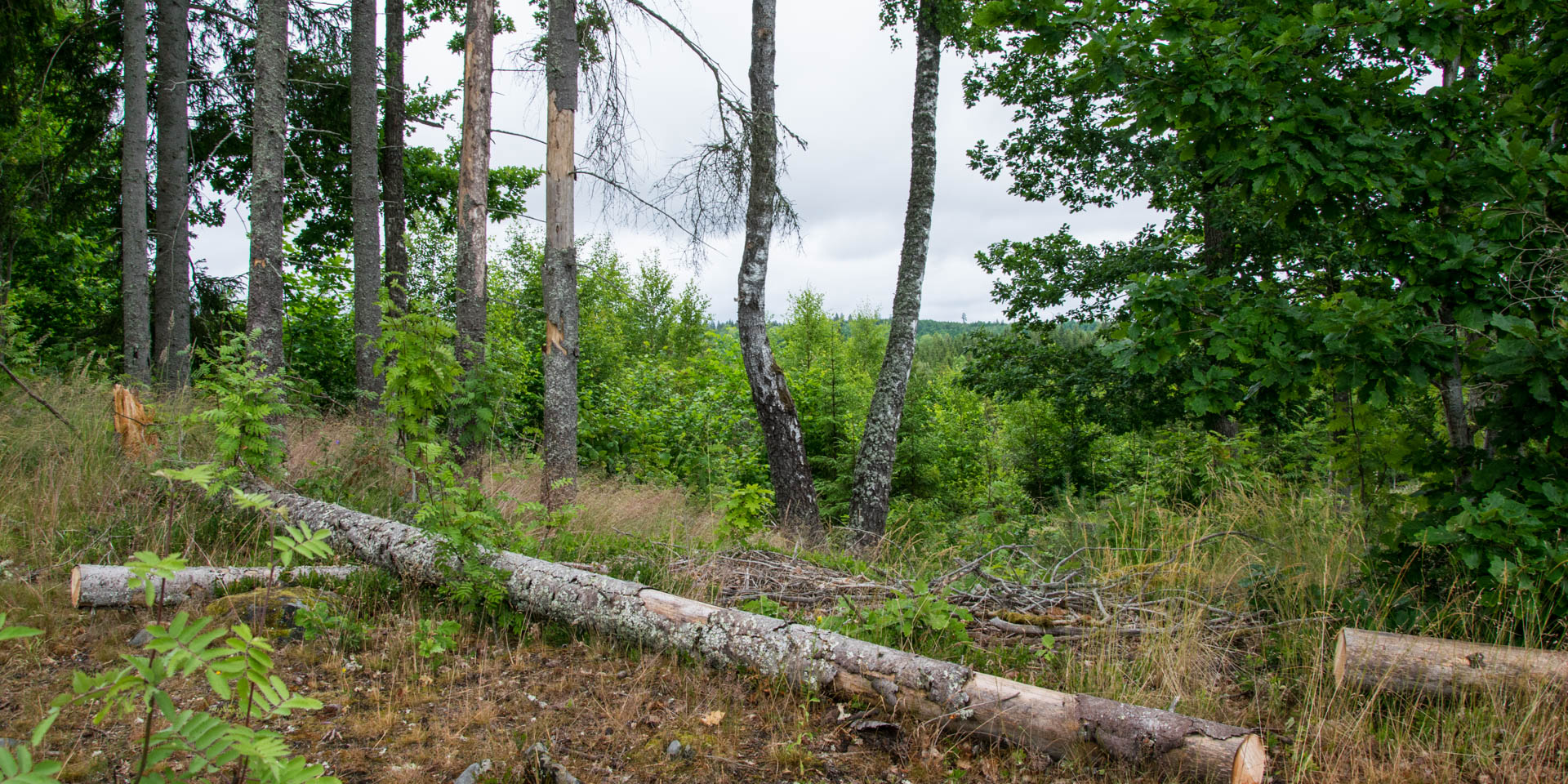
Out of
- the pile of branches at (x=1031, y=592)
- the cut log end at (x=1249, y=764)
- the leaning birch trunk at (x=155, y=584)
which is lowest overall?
the cut log end at (x=1249, y=764)

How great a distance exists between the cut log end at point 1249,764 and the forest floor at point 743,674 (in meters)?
0.29

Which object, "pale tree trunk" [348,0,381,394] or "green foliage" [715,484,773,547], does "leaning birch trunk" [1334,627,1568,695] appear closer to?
"green foliage" [715,484,773,547]

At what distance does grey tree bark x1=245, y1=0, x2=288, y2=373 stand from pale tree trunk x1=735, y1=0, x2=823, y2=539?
4.78 m

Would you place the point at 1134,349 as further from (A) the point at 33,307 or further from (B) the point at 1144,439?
(A) the point at 33,307

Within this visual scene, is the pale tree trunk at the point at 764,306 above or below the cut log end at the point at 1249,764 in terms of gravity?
above

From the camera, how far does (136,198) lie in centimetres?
981

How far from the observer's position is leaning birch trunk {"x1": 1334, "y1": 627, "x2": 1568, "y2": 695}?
10.5ft

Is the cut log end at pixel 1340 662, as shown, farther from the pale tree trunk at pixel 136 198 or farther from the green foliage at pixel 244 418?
the pale tree trunk at pixel 136 198

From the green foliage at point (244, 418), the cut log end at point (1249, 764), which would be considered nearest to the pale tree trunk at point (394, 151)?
the green foliage at point (244, 418)

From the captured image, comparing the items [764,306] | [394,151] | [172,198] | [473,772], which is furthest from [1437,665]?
[172,198]

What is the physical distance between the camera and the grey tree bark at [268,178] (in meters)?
7.11

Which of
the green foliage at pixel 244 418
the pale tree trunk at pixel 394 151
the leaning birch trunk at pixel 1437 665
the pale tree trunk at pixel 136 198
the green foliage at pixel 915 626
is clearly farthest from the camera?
the pale tree trunk at pixel 394 151

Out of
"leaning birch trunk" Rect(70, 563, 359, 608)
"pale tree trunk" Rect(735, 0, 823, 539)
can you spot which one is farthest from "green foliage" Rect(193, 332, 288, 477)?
"pale tree trunk" Rect(735, 0, 823, 539)

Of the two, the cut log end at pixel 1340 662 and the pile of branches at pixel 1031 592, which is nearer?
the cut log end at pixel 1340 662
